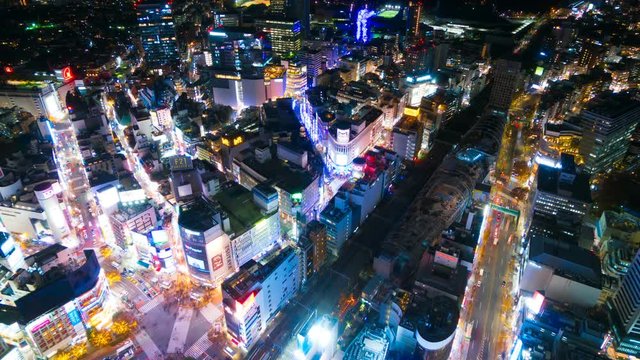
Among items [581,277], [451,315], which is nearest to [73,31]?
[451,315]

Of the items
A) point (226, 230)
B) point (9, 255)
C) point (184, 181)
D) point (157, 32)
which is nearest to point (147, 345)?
point (226, 230)

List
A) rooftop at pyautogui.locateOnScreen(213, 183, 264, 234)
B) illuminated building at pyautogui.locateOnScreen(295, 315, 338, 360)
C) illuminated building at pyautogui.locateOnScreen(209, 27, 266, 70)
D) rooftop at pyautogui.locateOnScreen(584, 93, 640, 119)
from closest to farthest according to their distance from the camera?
1. illuminated building at pyautogui.locateOnScreen(295, 315, 338, 360)
2. rooftop at pyautogui.locateOnScreen(213, 183, 264, 234)
3. rooftop at pyautogui.locateOnScreen(584, 93, 640, 119)
4. illuminated building at pyautogui.locateOnScreen(209, 27, 266, 70)

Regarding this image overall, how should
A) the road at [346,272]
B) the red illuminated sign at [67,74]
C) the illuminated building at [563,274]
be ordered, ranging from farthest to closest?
the red illuminated sign at [67,74], the illuminated building at [563,274], the road at [346,272]

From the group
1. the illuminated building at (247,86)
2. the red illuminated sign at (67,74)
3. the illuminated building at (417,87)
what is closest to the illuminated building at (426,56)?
the illuminated building at (417,87)

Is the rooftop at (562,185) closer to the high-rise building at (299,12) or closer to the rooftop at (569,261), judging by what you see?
the rooftop at (569,261)

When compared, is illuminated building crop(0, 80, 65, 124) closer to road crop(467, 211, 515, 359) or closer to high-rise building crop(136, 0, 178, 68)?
high-rise building crop(136, 0, 178, 68)

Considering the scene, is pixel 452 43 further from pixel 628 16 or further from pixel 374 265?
pixel 374 265

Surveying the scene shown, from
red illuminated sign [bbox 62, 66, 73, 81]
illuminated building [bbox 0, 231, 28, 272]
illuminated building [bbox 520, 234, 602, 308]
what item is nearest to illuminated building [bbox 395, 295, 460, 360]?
illuminated building [bbox 520, 234, 602, 308]
